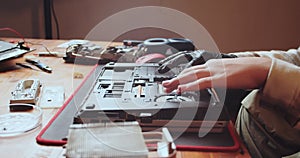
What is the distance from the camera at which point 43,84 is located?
33.6 inches

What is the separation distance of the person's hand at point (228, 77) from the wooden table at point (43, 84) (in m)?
0.13

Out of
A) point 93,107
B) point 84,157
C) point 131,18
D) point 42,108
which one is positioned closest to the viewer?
point 84,157

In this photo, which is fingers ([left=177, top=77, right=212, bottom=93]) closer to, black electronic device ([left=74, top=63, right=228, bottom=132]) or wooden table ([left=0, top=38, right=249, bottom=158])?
black electronic device ([left=74, top=63, right=228, bottom=132])

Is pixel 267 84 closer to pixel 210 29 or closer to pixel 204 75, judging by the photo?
pixel 204 75

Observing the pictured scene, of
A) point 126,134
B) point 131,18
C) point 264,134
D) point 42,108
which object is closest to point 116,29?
point 131,18

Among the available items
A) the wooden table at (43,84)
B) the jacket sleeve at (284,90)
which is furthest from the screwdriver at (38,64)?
the jacket sleeve at (284,90)

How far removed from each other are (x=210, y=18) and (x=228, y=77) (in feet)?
5.46

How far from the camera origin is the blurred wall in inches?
86.3

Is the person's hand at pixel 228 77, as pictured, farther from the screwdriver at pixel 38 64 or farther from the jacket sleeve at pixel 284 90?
the screwdriver at pixel 38 64

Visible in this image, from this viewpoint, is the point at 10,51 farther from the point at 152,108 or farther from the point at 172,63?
the point at 152,108

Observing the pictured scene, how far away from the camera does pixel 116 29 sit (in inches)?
87.5

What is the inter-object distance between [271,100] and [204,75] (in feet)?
0.43

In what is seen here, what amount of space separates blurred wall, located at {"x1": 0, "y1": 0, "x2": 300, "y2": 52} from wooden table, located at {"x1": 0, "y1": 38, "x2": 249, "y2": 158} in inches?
32.8

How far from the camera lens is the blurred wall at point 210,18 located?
7.19 ft
